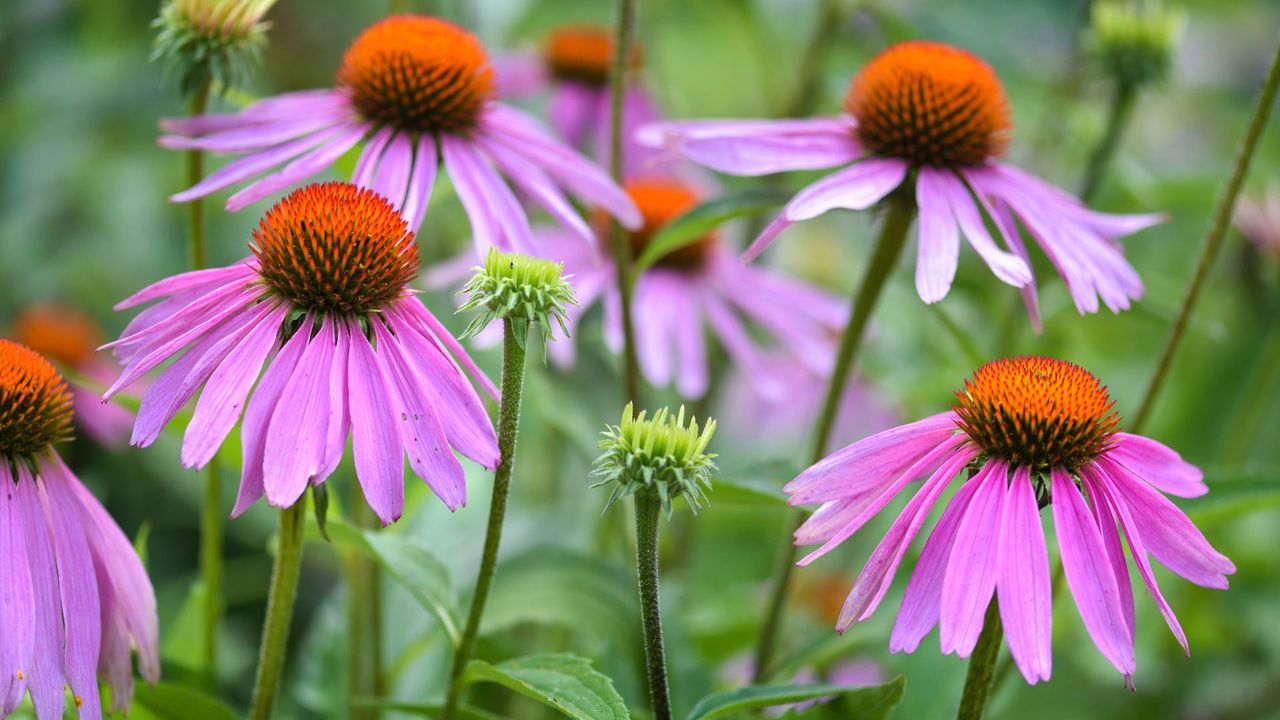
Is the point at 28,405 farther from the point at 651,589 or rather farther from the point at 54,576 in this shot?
the point at 651,589

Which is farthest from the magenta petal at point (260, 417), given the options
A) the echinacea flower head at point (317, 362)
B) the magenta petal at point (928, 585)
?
the magenta petal at point (928, 585)

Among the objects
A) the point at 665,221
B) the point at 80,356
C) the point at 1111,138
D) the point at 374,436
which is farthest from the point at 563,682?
the point at 80,356

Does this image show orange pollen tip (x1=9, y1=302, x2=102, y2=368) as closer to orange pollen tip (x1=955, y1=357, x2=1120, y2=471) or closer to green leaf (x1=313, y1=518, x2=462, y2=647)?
green leaf (x1=313, y1=518, x2=462, y2=647)

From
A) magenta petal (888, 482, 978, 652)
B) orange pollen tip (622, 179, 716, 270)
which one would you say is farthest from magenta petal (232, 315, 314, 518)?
orange pollen tip (622, 179, 716, 270)

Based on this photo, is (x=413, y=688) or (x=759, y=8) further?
(x=759, y=8)

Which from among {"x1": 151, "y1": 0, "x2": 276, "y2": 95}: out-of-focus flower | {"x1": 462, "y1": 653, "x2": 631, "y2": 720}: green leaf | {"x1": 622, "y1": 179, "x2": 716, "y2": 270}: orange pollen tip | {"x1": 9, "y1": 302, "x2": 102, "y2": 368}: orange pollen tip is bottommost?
{"x1": 9, "y1": 302, "x2": 102, "y2": 368}: orange pollen tip

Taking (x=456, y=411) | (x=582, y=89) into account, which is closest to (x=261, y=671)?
(x=456, y=411)

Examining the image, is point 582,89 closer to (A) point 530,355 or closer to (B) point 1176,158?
(A) point 530,355
